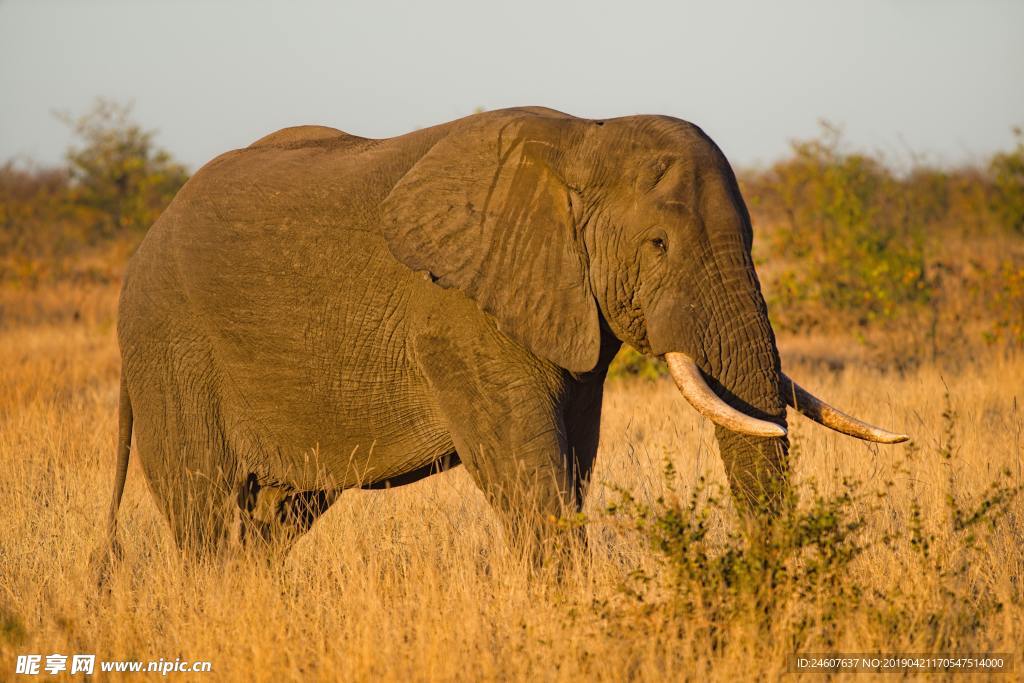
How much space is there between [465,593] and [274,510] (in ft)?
5.12

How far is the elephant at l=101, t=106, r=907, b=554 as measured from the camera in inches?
182

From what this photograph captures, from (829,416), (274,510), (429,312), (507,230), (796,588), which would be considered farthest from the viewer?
(274,510)

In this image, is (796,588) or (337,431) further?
(337,431)

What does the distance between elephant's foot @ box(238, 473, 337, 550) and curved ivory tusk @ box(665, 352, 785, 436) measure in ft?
6.47

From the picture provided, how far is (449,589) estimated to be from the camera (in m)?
4.94

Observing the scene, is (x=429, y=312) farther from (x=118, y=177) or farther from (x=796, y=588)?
(x=118, y=177)

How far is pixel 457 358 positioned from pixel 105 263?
65.7 ft

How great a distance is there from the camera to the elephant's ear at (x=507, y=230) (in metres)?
4.87

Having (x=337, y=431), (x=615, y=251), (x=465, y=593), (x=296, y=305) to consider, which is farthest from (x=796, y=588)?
(x=296, y=305)

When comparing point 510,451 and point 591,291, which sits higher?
point 591,291

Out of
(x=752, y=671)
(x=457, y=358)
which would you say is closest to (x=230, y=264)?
A: (x=457, y=358)

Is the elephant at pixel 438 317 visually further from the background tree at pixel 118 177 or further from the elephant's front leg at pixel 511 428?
the background tree at pixel 118 177

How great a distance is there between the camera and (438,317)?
16.7 feet

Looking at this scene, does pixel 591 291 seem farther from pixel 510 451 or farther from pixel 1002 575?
pixel 1002 575
